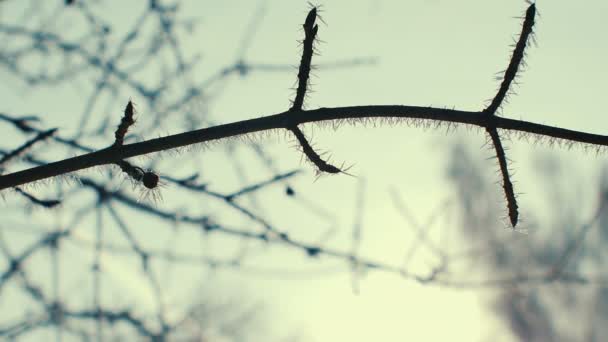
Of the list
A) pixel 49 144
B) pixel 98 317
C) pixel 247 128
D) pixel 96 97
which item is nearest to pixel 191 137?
pixel 247 128

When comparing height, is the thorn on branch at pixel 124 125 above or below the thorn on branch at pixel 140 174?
above

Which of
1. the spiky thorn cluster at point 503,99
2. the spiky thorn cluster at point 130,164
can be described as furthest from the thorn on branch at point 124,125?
the spiky thorn cluster at point 503,99

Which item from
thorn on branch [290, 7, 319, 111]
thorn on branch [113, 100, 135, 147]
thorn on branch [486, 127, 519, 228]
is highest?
thorn on branch [290, 7, 319, 111]

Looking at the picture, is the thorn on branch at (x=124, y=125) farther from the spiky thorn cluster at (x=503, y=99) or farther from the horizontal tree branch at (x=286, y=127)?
the spiky thorn cluster at (x=503, y=99)

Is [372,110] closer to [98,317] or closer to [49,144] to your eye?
[49,144]

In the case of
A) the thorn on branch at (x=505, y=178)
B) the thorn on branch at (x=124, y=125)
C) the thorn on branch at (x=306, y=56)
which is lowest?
the thorn on branch at (x=505, y=178)

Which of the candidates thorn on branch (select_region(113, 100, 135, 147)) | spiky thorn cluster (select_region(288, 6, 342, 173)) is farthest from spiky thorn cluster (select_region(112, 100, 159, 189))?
spiky thorn cluster (select_region(288, 6, 342, 173))

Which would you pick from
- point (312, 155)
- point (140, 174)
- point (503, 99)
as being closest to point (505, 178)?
point (503, 99)

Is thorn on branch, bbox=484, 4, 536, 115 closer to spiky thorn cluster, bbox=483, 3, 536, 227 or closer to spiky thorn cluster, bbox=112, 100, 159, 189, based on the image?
spiky thorn cluster, bbox=483, 3, 536, 227
